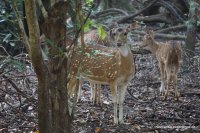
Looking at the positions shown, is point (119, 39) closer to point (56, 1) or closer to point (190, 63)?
point (56, 1)

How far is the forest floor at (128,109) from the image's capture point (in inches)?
258

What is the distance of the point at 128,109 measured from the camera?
8102mm

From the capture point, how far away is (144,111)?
26.0 feet

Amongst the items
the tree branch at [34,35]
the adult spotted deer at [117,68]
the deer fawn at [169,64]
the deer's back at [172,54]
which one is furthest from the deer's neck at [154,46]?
the tree branch at [34,35]

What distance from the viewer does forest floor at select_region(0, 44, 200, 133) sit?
6.56 m

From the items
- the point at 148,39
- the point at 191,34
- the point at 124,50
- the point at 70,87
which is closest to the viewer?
the point at 124,50

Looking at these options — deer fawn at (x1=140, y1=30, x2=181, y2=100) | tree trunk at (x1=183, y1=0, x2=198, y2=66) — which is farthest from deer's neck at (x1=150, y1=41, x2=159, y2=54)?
tree trunk at (x1=183, y1=0, x2=198, y2=66)

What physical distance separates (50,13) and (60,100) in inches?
32.5

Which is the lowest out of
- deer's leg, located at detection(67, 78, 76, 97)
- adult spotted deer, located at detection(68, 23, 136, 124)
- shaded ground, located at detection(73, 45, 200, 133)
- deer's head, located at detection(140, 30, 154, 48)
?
shaded ground, located at detection(73, 45, 200, 133)

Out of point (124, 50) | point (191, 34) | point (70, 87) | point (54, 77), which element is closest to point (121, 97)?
point (124, 50)

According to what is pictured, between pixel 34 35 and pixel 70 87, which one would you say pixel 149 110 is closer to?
pixel 70 87

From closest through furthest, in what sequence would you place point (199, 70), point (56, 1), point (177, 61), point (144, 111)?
point (56, 1) < point (144, 111) < point (177, 61) < point (199, 70)

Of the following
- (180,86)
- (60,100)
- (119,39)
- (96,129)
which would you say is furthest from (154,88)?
(60,100)

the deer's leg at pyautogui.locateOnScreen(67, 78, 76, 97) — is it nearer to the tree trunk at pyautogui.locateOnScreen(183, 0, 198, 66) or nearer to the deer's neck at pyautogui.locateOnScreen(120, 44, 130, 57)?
the deer's neck at pyautogui.locateOnScreen(120, 44, 130, 57)
